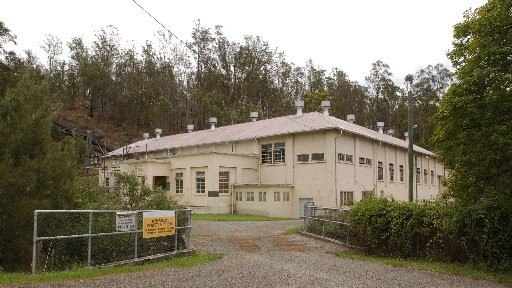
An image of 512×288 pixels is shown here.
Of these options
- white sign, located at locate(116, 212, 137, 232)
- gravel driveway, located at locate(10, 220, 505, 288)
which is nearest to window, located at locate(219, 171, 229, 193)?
gravel driveway, located at locate(10, 220, 505, 288)

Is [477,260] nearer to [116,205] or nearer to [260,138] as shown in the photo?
[116,205]

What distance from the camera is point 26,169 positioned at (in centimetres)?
1237

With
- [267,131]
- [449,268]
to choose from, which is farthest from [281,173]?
[449,268]

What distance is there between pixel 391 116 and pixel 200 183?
164 feet

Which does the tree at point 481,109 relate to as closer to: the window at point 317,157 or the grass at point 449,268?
the grass at point 449,268

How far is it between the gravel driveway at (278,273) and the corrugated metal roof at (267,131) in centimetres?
1697

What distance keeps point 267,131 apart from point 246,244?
19447 millimetres

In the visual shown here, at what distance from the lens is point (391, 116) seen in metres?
77.7

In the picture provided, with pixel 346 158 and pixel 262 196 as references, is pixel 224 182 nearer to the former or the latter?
pixel 262 196

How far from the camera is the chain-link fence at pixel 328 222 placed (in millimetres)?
18109

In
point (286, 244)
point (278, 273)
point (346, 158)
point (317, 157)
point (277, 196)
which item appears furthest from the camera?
point (346, 158)

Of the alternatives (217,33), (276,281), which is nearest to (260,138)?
(276,281)

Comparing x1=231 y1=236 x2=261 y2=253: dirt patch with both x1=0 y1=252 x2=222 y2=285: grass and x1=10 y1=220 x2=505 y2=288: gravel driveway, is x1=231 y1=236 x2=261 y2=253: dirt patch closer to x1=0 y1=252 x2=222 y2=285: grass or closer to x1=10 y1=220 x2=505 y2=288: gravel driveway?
x1=10 y1=220 x2=505 y2=288: gravel driveway

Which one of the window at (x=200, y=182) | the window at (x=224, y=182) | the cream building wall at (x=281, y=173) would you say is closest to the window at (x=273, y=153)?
the cream building wall at (x=281, y=173)
